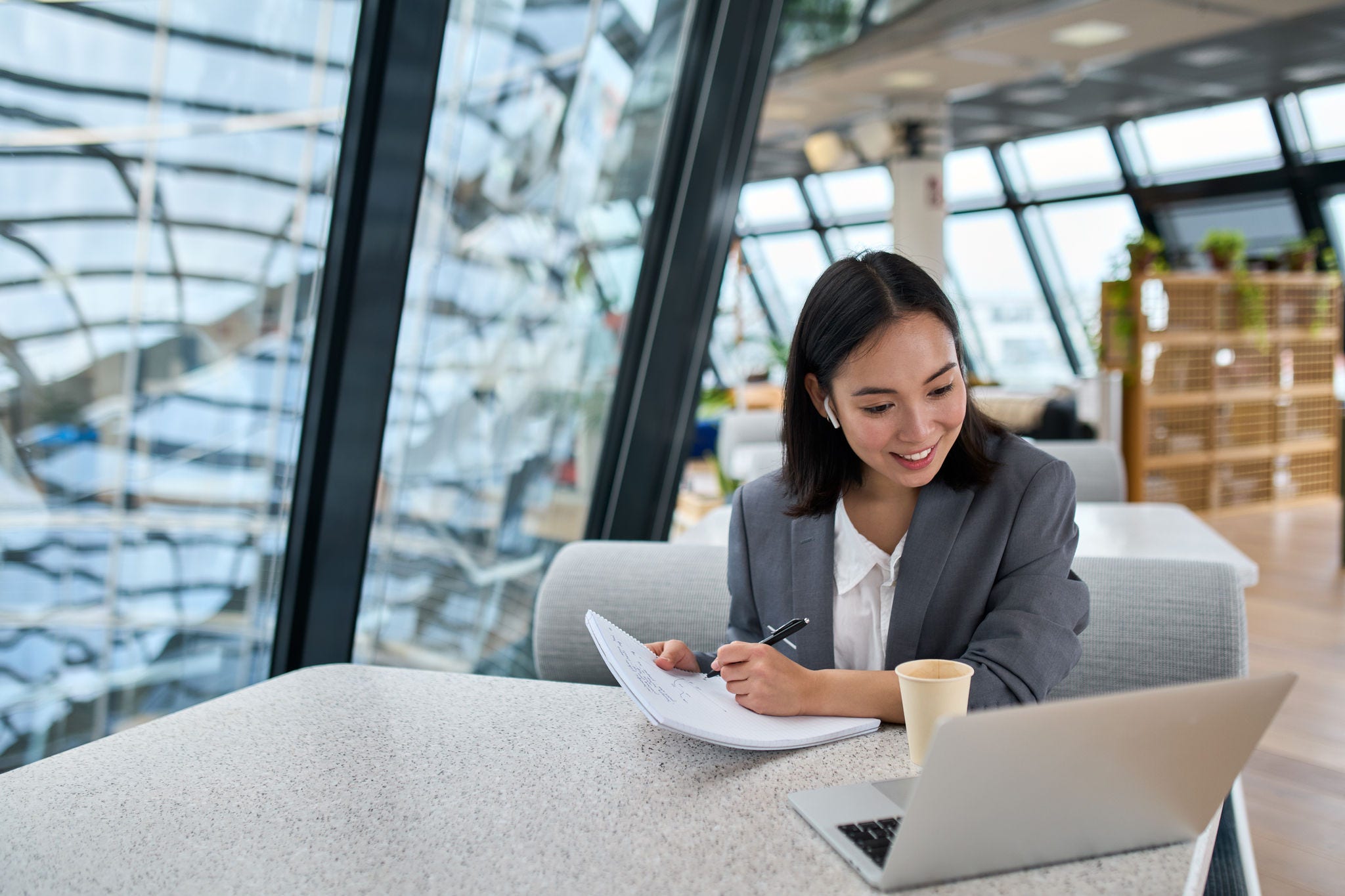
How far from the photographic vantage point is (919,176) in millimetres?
7426

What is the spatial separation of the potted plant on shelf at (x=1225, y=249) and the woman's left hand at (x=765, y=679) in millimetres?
7041

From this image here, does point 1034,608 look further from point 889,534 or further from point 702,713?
point 702,713

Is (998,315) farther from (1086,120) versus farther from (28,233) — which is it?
(28,233)

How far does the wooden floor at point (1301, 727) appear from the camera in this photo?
2.09 metres

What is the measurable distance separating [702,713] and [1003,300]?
30.5 feet

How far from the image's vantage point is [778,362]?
8023 mm

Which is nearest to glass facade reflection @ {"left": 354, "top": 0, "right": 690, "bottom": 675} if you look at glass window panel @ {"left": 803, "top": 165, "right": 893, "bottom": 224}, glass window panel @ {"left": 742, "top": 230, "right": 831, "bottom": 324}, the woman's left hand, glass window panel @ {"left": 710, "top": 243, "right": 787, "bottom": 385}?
the woman's left hand

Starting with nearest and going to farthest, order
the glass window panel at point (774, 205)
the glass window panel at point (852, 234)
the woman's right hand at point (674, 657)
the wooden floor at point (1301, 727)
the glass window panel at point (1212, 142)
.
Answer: the woman's right hand at point (674, 657)
the wooden floor at point (1301, 727)
the glass window panel at point (1212, 142)
the glass window panel at point (852, 234)
the glass window panel at point (774, 205)

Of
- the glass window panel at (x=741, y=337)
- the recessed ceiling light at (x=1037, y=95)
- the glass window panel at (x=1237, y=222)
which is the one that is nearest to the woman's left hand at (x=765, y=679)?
the glass window panel at (x=741, y=337)

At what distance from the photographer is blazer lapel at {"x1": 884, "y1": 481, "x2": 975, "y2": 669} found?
1.17 meters

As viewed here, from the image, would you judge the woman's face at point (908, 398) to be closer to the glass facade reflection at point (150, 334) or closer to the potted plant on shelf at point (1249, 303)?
the glass facade reflection at point (150, 334)

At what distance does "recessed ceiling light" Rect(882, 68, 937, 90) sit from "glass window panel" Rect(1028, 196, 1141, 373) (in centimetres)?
248

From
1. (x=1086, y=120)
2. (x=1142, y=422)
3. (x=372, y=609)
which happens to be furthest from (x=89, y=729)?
(x=1086, y=120)

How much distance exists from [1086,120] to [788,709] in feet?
27.2
